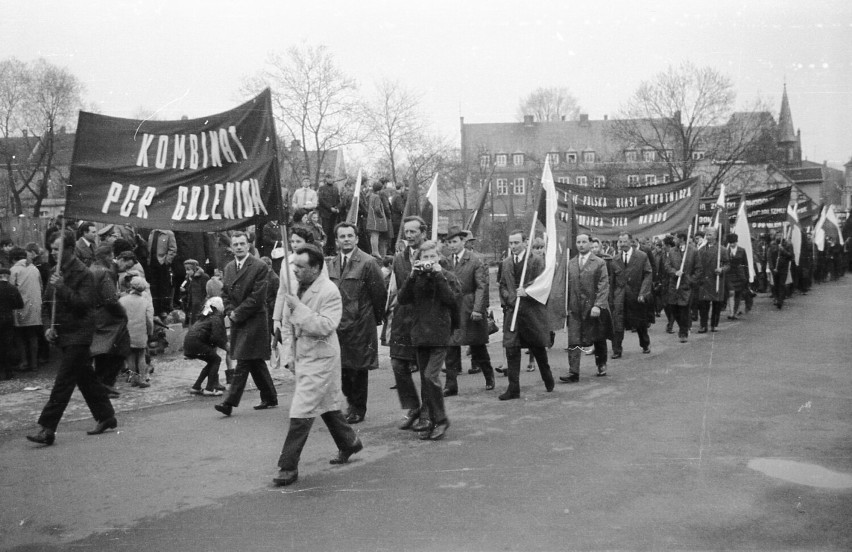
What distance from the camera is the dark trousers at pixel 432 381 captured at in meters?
7.17

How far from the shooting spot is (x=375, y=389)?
10070mm

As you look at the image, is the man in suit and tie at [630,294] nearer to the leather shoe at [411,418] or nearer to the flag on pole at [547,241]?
the flag on pole at [547,241]

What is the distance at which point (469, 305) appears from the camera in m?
10.2

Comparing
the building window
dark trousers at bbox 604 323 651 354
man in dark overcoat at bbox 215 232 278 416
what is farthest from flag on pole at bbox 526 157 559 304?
the building window

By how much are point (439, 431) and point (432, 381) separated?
45 cm

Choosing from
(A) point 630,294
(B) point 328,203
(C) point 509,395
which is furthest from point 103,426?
(B) point 328,203

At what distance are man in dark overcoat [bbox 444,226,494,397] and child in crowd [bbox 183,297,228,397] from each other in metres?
2.79

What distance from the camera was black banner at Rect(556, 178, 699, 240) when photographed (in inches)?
607

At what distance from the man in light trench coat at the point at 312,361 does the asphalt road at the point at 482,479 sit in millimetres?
229

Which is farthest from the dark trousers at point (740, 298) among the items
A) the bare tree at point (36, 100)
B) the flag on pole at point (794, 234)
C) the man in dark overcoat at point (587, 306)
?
the bare tree at point (36, 100)

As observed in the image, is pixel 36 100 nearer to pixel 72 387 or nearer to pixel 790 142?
pixel 72 387

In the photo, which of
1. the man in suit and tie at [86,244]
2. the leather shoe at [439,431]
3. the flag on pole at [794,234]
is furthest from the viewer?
the flag on pole at [794,234]

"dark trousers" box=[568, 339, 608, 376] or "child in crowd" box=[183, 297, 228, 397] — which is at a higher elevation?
"child in crowd" box=[183, 297, 228, 397]

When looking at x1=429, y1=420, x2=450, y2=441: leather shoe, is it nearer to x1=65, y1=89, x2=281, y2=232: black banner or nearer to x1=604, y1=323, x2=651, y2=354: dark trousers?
x1=65, y1=89, x2=281, y2=232: black banner
